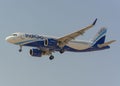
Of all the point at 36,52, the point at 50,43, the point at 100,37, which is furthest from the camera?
the point at 100,37

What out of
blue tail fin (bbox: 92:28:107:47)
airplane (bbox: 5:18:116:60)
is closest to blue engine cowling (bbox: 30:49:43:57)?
airplane (bbox: 5:18:116:60)

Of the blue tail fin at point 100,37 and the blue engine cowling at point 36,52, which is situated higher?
the blue tail fin at point 100,37

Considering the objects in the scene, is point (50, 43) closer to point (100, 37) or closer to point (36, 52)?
point (36, 52)

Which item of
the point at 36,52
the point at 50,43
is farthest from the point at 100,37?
the point at 50,43

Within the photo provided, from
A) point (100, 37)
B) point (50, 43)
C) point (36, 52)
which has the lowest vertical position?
point (36, 52)

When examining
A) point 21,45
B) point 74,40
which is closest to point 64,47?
point 74,40

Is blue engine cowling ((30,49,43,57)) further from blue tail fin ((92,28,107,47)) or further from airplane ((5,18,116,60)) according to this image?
blue tail fin ((92,28,107,47))

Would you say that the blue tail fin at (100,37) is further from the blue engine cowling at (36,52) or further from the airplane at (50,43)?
the blue engine cowling at (36,52)

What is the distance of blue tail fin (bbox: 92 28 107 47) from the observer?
116m

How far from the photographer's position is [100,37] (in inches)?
4761

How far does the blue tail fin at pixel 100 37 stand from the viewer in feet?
379

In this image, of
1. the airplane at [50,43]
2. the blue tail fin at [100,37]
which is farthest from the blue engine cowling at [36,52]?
the blue tail fin at [100,37]

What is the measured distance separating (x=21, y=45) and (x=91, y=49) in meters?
19.3

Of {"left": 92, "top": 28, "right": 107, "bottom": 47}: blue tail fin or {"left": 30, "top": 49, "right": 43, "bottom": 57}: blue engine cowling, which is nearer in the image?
{"left": 30, "top": 49, "right": 43, "bottom": 57}: blue engine cowling
